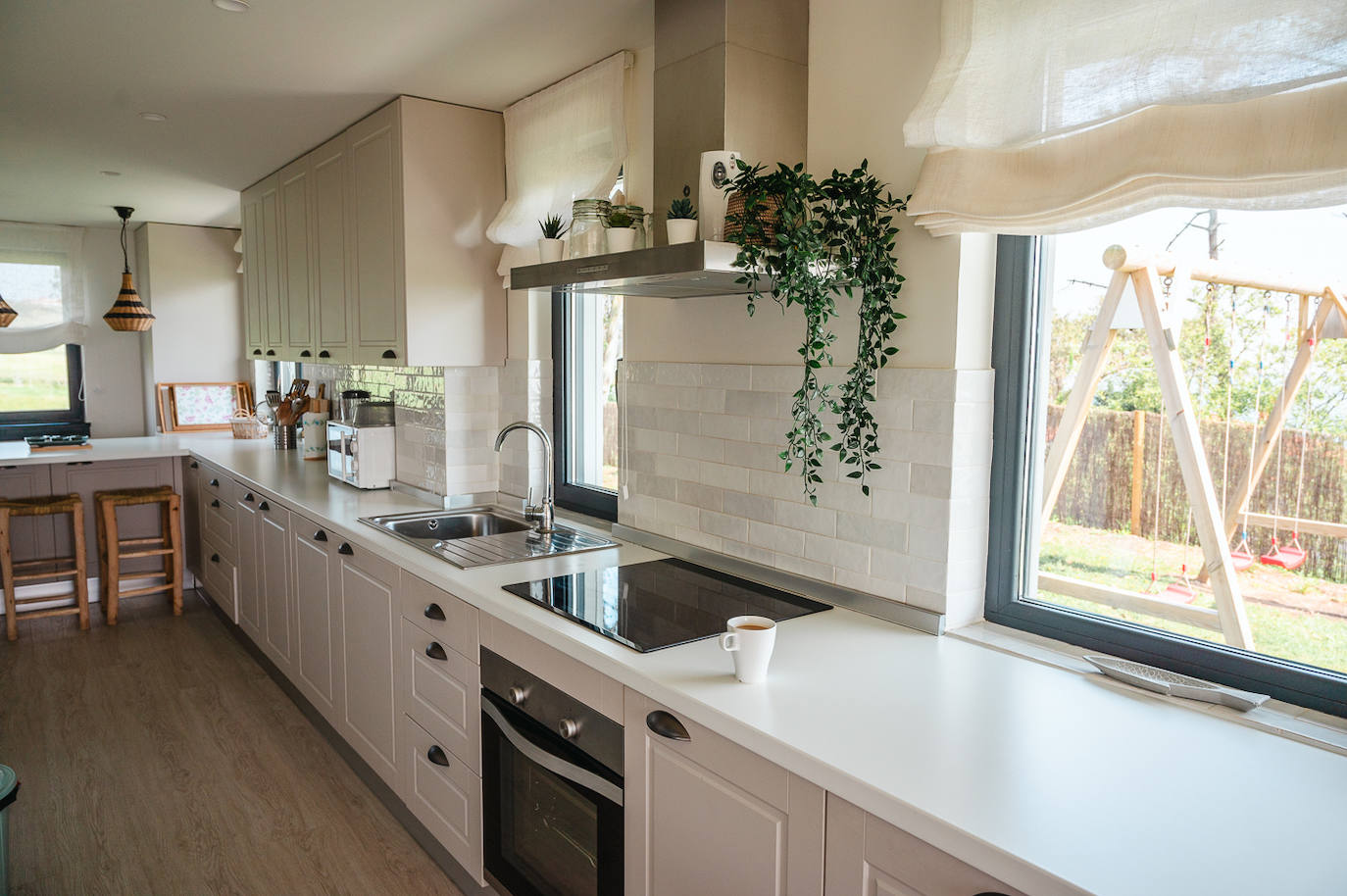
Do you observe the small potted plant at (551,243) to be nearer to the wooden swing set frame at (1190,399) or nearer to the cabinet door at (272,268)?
the wooden swing set frame at (1190,399)

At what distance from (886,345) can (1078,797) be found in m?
1.02

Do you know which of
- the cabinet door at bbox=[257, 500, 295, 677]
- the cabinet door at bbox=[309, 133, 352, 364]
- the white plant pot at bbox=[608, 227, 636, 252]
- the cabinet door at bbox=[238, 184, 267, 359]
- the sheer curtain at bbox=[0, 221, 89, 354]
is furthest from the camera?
the sheer curtain at bbox=[0, 221, 89, 354]

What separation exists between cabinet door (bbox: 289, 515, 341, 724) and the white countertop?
1464mm

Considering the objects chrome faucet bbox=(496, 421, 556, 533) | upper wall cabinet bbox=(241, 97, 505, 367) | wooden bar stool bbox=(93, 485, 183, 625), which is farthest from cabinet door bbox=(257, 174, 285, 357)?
chrome faucet bbox=(496, 421, 556, 533)

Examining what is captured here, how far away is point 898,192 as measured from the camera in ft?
6.00

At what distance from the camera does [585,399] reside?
10.3 feet

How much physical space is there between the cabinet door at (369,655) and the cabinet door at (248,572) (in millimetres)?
1169

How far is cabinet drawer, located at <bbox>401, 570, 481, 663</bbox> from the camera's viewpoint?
7.03 feet

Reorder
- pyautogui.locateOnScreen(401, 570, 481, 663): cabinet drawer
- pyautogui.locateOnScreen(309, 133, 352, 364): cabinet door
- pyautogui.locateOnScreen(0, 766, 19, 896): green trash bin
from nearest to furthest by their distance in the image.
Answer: pyautogui.locateOnScreen(0, 766, 19, 896): green trash bin, pyautogui.locateOnScreen(401, 570, 481, 663): cabinet drawer, pyautogui.locateOnScreen(309, 133, 352, 364): cabinet door

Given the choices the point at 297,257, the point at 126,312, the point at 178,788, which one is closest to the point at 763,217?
the point at 178,788

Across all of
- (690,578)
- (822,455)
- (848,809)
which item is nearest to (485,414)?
(690,578)

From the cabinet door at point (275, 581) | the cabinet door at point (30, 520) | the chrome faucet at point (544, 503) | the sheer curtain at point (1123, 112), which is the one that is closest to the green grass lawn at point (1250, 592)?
the sheer curtain at point (1123, 112)

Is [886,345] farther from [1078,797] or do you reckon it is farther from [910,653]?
[1078,797]

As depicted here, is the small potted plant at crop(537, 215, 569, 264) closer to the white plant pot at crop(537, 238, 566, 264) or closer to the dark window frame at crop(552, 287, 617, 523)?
the white plant pot at crop(537, 238, 566, 264)
